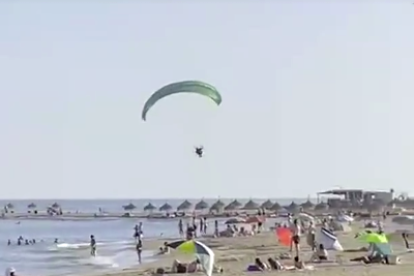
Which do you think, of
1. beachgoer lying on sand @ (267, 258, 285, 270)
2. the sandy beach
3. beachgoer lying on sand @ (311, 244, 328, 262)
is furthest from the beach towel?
beachgoer lying on sand @ (267, 258, 285, 270)

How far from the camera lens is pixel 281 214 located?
79.1m

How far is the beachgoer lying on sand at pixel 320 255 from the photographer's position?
23406mm

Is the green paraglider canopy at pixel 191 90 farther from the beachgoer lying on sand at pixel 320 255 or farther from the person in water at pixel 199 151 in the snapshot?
the beachgoer lying on sand at pixel 320 255

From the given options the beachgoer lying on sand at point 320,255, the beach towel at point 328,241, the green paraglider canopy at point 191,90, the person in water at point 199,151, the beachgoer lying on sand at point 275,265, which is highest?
the green paraglider canopy at point 191,90

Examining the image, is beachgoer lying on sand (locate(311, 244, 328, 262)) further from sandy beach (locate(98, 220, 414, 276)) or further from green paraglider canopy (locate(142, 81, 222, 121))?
green paraglider canopy (locate(142, 81, 222, 121))

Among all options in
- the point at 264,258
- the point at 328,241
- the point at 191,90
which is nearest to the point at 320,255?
the point at 328,241

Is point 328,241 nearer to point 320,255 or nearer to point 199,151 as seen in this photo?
point 320,255

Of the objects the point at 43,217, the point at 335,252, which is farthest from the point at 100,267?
the point at 43,217

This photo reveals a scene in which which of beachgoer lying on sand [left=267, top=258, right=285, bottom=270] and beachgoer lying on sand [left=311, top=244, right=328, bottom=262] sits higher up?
beachgoer lying on sand [left=311, top=244, right=328, bottom=262]

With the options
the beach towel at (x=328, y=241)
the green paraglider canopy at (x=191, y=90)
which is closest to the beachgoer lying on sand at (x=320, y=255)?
the beach towel at (x=328, y=241)

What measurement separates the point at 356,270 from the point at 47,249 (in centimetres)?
2396

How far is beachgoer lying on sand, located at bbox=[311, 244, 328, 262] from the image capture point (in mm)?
23406

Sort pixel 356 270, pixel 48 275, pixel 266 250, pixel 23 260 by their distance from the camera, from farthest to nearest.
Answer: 1. pixel 23 260
2. pixel 266 250
3. pixel 48 275
4. pixel 356 270

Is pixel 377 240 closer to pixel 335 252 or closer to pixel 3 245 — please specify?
pixel 335 252
